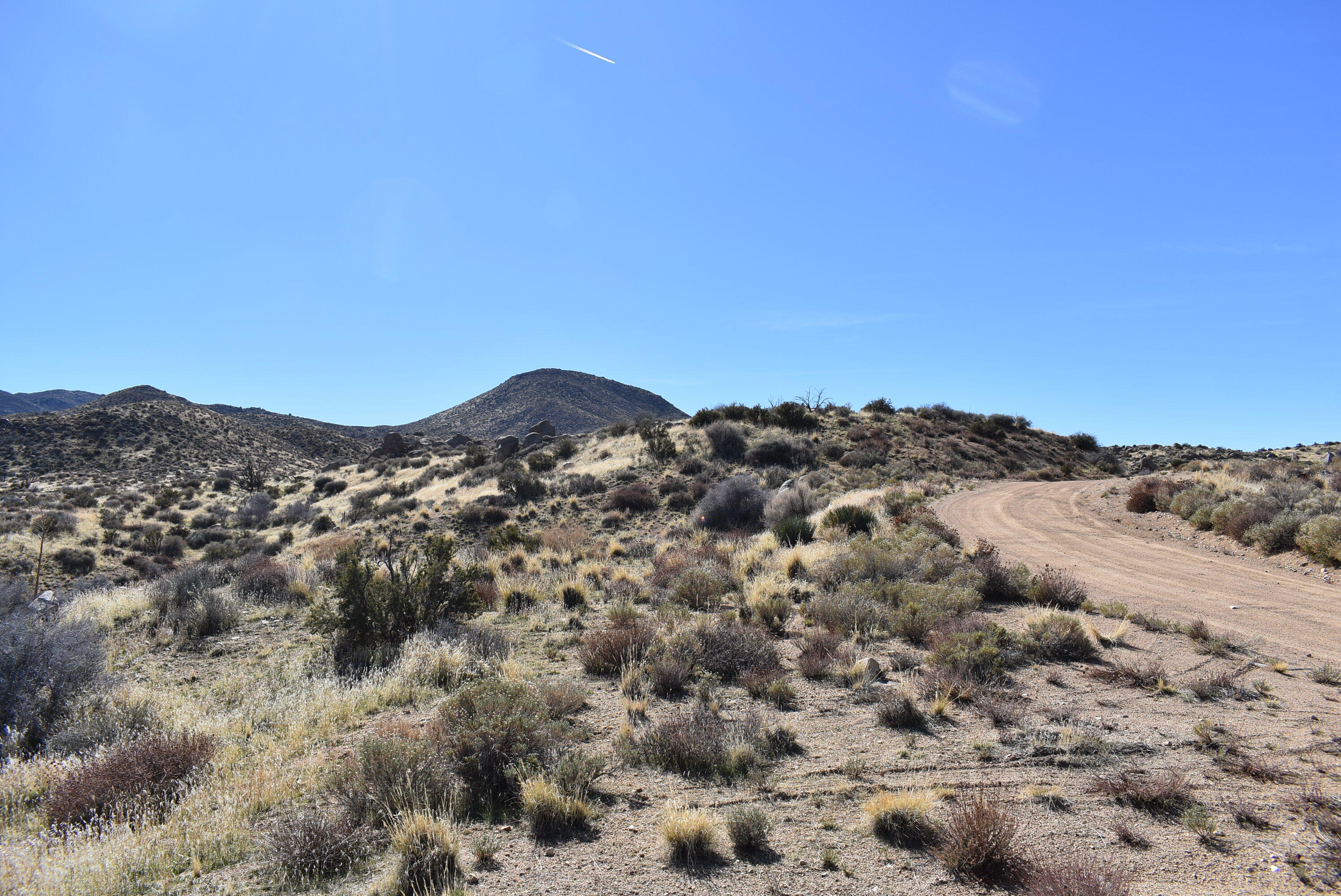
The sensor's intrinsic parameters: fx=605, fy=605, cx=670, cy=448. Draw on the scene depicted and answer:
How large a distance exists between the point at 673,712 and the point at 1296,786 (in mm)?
5296

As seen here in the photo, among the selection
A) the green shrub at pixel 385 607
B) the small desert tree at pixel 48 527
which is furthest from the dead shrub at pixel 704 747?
the small desert tree at pixel 48 527

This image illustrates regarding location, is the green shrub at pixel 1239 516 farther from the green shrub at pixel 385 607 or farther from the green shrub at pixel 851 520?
the green shrub at pixel 385 607

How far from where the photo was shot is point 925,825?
4395 mm

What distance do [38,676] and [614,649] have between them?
6.48 m

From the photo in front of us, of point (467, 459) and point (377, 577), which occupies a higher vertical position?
point (467, 459)

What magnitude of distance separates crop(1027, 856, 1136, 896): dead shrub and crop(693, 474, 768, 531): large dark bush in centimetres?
1782

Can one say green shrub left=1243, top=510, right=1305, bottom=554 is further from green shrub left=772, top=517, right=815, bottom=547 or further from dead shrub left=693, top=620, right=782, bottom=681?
dead shrub left=693, top=620, right=782, bottom=681

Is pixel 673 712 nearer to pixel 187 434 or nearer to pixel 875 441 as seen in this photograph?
pixel 875 441

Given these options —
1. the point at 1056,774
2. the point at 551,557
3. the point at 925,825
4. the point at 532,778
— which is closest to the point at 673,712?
the point at 532,778

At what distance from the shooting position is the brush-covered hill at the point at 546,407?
83000 mm

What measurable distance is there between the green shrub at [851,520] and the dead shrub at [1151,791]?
12.1 metres

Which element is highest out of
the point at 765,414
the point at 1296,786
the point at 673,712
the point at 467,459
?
the point at 765,414

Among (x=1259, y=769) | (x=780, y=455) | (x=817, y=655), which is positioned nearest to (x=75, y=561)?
(x=817, y=655)

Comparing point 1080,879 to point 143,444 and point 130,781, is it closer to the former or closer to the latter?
point 130,781
